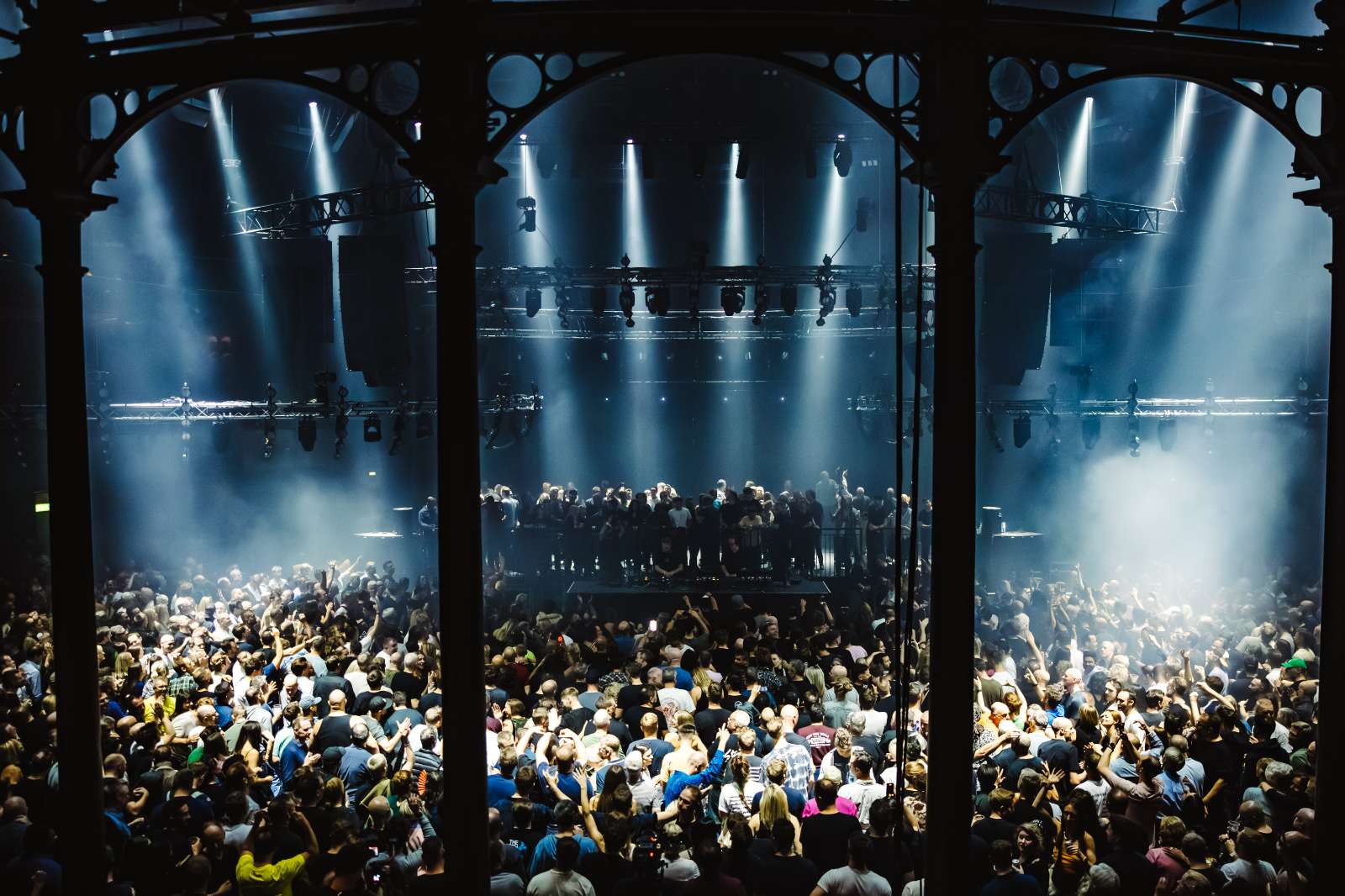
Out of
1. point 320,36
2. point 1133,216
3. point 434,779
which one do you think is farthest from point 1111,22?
point 1133,216

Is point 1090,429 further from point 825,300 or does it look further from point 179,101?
point 179,101

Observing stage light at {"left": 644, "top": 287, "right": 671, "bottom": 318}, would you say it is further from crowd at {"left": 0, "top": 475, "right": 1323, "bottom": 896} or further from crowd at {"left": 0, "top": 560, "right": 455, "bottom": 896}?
crowd at {"left": 0, "top": 560, "right": 455, "bottom": 896}

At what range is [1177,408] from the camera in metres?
17.8

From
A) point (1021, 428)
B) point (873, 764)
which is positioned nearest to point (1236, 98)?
point (873, 764)

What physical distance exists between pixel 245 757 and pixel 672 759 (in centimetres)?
304

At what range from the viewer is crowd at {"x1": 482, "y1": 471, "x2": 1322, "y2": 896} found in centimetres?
520

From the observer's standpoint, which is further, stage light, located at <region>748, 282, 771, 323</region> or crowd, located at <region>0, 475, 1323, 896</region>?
stage light, located at <region>748, 282, 771, 323</region>

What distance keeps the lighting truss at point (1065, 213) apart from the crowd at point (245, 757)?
9.92 m

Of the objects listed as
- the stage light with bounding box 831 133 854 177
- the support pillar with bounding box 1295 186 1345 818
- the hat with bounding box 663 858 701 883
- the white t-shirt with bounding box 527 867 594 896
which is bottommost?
the hat with bounding box 663 858 701 883

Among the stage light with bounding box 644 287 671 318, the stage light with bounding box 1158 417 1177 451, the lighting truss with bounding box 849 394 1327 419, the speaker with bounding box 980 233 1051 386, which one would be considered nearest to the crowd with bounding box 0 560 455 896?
the stage light with bounding box 644 287 671 318

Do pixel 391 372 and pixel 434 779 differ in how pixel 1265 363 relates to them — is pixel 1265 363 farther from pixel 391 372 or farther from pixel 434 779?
pixel 434 779

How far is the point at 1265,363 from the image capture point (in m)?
16.7

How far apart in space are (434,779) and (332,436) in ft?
49.2

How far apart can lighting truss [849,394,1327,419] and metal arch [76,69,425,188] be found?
11454 millimetres
